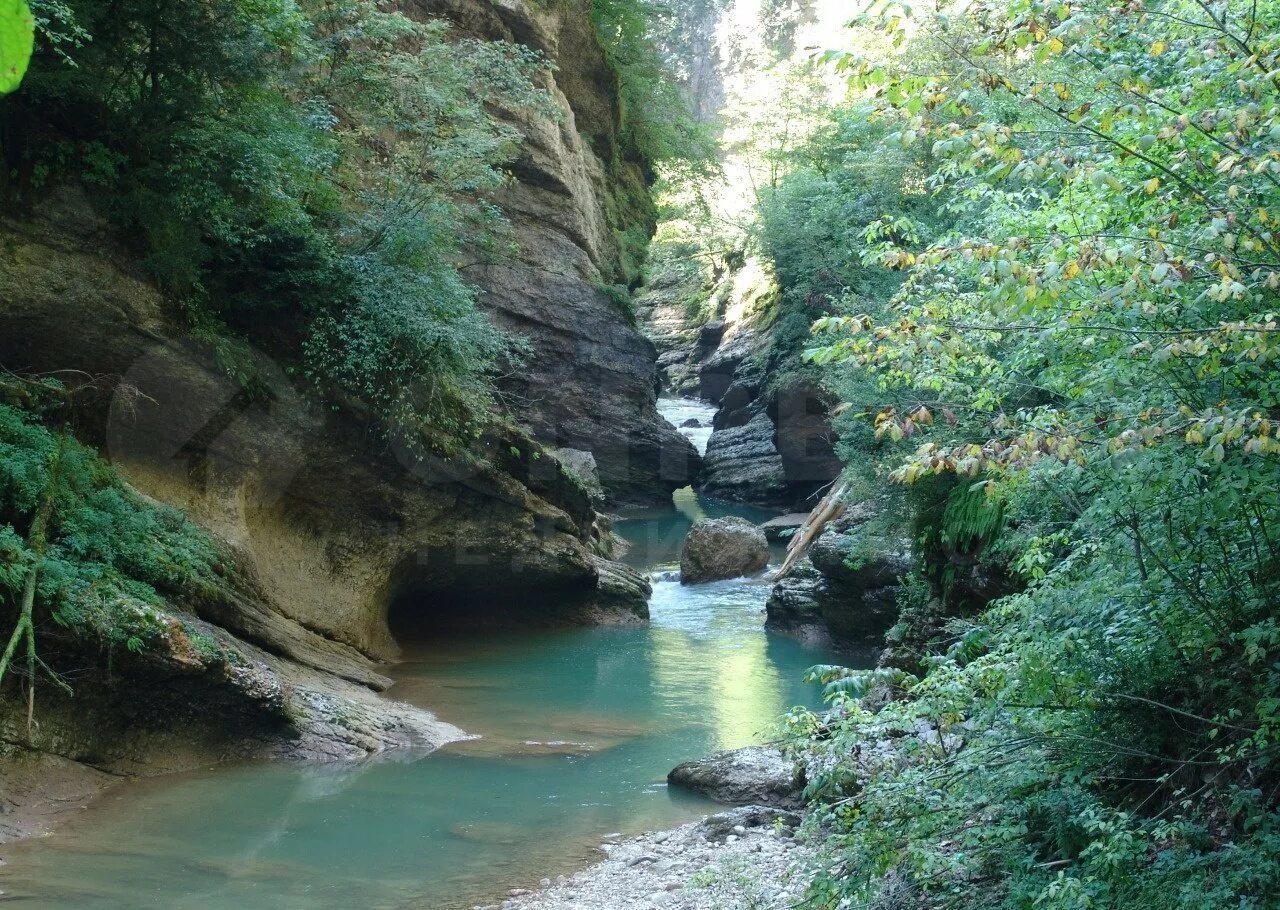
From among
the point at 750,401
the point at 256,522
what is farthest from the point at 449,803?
the point at 750,401

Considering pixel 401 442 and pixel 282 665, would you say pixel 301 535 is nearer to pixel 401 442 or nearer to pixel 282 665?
pixel 401 442

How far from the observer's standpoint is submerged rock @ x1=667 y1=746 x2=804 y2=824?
952 cm

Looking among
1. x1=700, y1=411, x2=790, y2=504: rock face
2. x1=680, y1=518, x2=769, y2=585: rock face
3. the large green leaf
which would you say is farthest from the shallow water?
x1=700, y1=411, x2=790, y2=504: rock face

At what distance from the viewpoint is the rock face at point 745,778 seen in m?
9.53

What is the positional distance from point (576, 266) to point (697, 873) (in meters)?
21.0

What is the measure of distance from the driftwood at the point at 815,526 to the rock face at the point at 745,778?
9.15 m

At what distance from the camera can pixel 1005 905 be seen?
5.04 m

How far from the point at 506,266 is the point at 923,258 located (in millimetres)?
20112

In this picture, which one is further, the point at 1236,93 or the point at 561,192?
the point at 561,192

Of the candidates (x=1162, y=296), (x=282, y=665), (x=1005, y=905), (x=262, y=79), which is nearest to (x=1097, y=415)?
(x=1162, y=296)

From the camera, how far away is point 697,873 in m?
6.44

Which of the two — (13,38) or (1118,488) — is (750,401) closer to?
(1118,488)

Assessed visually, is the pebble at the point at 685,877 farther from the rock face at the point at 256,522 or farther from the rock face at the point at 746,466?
the rock face at the point at 746,466

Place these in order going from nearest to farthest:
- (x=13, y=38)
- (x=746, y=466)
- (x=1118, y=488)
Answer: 1. (x=13, y=38)
2. (x=1118, y=488)
3. (x=746, y=466)
